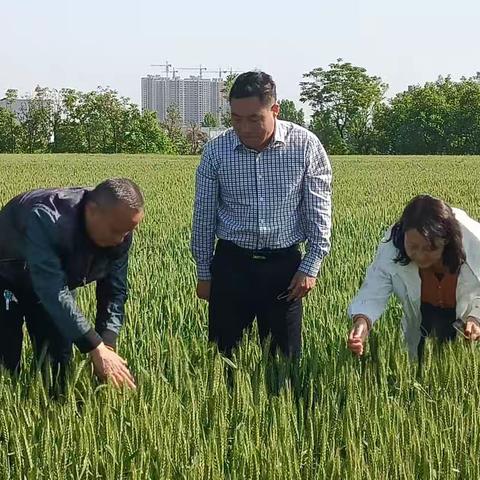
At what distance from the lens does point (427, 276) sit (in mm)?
3068

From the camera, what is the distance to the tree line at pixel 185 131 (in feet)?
145

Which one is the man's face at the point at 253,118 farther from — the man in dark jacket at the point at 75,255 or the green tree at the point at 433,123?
the green tree at the point at 433,123

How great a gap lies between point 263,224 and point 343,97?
58.0 metres

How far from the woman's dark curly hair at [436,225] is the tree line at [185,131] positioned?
4089 centimetres

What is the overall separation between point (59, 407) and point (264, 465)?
0.81 m

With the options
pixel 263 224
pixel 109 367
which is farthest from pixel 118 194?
pixel 263 224

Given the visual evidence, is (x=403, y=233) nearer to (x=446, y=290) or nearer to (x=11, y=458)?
(x=446, y=290)

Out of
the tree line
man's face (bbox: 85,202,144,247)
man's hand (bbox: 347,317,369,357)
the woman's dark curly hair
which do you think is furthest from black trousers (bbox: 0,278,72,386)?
the tree line

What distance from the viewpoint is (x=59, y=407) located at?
2.68 metres

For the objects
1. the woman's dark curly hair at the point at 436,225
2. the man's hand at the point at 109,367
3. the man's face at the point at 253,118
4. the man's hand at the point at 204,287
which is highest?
the man's face at the point at 253,118

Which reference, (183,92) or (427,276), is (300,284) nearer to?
(427,276)

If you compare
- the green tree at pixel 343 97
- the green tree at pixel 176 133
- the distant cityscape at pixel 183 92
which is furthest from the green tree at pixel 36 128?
the distant cityscape at pixel 183 92

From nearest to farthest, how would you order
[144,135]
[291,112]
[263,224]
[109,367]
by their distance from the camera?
[109,367] → [263,224] → [144,135] → [291,112]

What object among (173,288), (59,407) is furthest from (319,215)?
(173,288)
